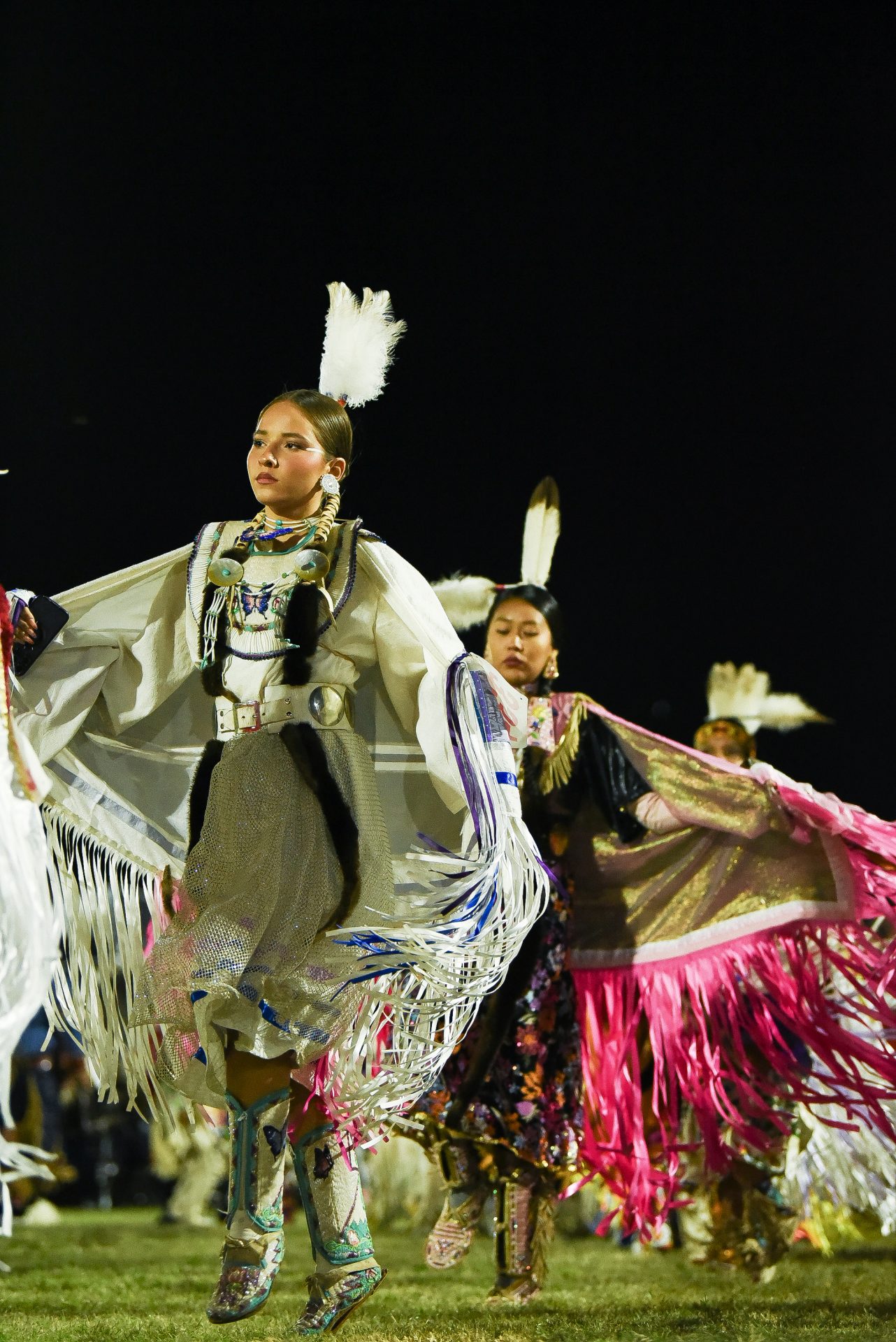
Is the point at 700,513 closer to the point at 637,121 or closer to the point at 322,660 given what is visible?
the point at 637,121

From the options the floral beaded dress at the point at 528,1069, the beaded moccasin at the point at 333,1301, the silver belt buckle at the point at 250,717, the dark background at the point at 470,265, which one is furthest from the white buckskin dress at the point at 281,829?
the dark background at the point at 470,265

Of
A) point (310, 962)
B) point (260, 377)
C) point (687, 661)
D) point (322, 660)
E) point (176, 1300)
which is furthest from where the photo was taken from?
point (687, 661)

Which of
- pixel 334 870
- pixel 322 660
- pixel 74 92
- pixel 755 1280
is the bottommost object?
pixel 755 1280

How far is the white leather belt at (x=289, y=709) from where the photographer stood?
2875 millimetres

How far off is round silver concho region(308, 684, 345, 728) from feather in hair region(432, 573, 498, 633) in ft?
3.83

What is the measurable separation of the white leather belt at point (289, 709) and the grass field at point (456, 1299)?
1.09m

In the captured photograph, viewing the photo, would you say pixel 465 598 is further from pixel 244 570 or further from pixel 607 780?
pixel 244 570

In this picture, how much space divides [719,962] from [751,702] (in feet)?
4.70

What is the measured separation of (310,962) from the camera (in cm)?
272

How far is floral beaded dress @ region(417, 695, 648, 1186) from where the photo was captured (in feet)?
12.0

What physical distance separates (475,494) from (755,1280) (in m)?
2.59

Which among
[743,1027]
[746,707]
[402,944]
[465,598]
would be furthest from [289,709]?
[746,707]

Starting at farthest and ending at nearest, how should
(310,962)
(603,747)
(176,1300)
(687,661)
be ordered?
(687,661), (603,747), (176,1300), (310,962)

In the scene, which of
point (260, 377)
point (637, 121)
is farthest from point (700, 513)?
point (260, 377)
